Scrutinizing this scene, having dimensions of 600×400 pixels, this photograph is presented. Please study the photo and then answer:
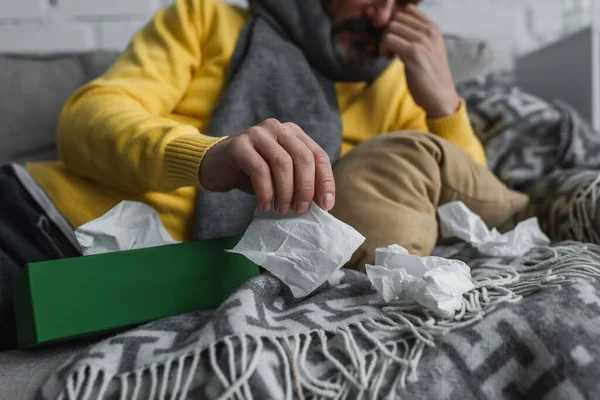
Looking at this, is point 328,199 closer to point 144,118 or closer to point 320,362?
point 320,362

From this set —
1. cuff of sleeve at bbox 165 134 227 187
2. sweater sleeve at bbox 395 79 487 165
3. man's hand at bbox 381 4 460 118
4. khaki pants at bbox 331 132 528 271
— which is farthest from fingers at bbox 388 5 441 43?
cuff of sleeve at bbox 165 134 227 187

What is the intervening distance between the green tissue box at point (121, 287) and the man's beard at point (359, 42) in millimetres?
458

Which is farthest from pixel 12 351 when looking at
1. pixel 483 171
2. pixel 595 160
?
pixel 595 160

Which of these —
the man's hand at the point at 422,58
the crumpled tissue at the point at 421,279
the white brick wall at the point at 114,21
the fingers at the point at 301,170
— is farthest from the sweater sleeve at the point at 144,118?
the white brick wall at the point at 114,21

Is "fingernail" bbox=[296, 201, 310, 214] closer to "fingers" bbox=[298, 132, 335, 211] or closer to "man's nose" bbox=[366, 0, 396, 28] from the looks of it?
"fingers" bbox=[298, 132, 335, 211]

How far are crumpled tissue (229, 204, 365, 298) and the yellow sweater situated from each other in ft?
0.38

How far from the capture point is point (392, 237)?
0.61 meters

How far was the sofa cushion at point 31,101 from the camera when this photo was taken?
0.97 metres

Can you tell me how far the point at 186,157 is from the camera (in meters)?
0.57

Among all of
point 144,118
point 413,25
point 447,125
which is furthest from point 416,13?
point 144,118

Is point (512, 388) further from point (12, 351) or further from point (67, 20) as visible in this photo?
point (67, 20)

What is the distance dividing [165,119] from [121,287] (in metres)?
0.25

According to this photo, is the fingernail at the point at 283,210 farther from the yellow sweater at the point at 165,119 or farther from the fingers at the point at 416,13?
the fingers at the point at 416,13

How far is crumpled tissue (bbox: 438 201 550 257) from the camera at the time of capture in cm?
68
